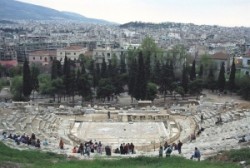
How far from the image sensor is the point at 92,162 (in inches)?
736

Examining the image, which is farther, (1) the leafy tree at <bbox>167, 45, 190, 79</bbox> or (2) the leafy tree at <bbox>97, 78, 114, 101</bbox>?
(1) the leafy tree at <bbox>167, 45, 190, 79</bbox>

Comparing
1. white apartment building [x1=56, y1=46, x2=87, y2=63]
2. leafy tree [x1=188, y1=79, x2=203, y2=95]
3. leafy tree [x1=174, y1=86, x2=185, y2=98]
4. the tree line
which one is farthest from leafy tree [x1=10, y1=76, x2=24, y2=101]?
white apartment building [x1=56, y1=46, x2=87, y2=63]

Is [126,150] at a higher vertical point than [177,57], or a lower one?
lower

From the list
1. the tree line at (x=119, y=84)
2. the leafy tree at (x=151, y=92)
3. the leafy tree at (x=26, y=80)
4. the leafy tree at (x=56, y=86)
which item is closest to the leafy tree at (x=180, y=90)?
the tree line at (x=119, y=84)

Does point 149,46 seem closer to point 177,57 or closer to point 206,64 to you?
point 177,57

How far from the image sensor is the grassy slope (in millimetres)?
17406

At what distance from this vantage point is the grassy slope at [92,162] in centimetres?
1741

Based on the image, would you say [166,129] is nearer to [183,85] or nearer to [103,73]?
[183,85]

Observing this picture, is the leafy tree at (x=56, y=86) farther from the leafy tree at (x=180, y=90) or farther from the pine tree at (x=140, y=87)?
the leafy tree at (x=180, y=90)

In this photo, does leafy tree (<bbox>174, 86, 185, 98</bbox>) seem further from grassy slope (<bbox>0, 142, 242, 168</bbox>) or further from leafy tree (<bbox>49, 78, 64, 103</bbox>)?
grassy slope (<bbox>0, 142, 242, 168</bbox>)

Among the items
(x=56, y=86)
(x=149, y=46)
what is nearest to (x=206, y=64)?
(x=149, y=46)

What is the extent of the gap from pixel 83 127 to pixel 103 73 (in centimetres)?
2513

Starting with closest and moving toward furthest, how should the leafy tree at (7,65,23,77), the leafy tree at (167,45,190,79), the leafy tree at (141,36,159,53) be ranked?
the leafy tree at (141,36,159,53), the leafy tree at (167,45,190,79), the leafy tree at (7,65,23,77)

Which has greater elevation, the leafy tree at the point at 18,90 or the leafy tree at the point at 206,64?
the leafy tree at the point at 206,64
